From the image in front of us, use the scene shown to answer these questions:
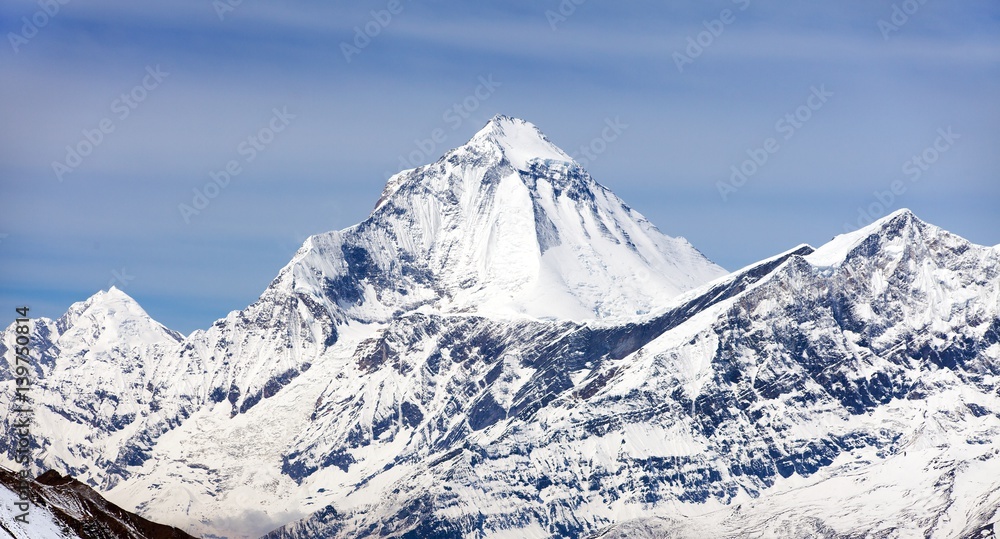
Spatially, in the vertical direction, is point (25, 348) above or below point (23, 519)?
above
